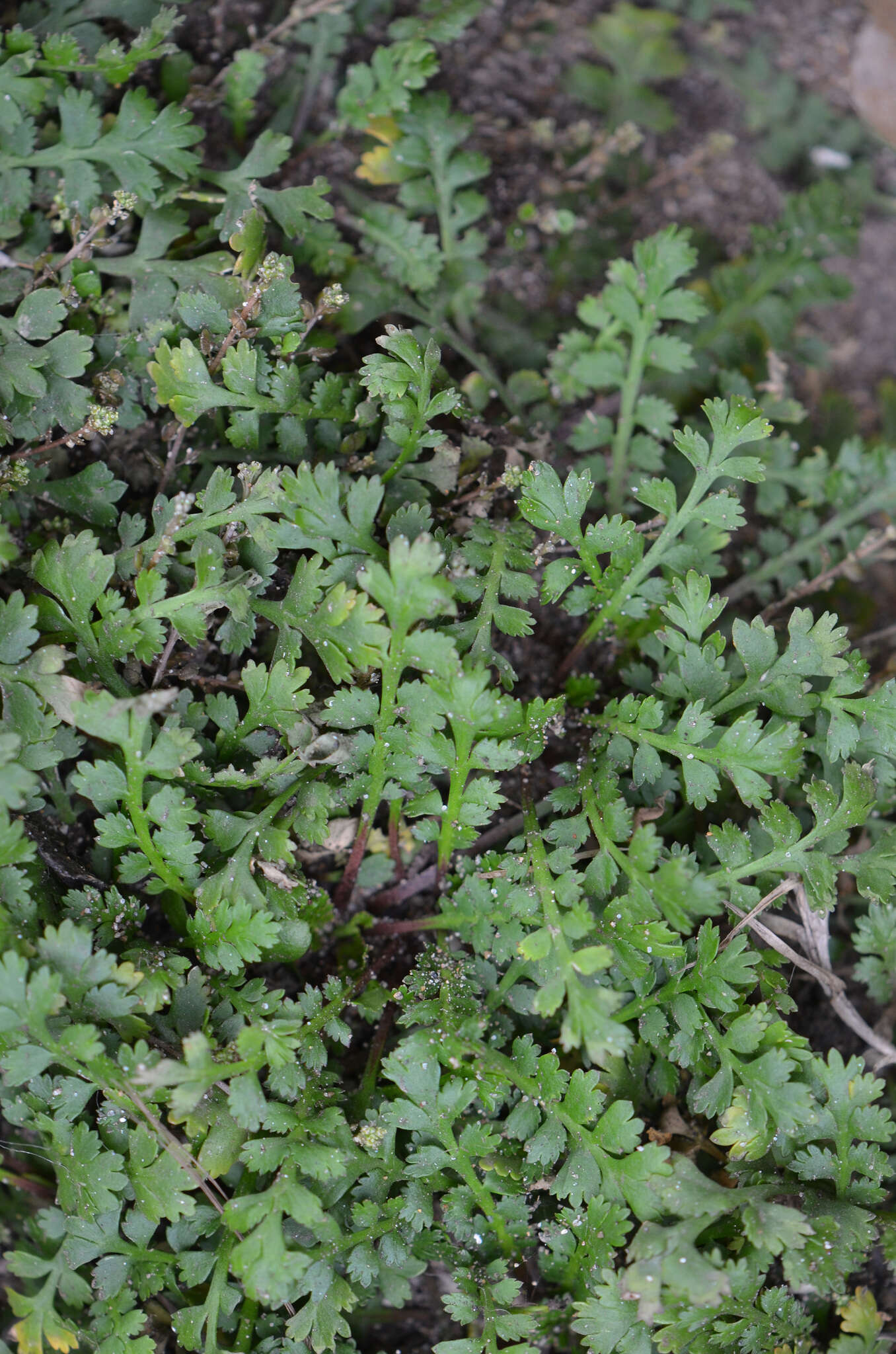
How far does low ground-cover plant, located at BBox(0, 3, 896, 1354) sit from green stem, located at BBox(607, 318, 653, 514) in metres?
0.15

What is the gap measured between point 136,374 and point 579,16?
2002 mm

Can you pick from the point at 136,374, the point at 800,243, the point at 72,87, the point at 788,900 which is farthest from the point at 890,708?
Result: the point at 72,87

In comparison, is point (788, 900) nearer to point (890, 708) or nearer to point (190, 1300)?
point (890, 708)

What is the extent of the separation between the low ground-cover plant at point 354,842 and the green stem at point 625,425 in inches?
6.1

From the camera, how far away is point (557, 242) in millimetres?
2887

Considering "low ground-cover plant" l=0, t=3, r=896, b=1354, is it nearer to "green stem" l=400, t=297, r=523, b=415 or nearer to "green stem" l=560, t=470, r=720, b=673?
"green stem" l=560, t=470, r=720, b=673

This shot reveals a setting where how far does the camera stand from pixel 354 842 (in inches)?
89.7

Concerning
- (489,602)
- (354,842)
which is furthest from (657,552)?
(354,842)

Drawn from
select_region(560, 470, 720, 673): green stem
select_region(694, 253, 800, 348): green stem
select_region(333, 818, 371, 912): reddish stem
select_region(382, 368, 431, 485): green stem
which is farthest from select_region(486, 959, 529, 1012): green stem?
select_region(694, 253, 800, 348): green stem

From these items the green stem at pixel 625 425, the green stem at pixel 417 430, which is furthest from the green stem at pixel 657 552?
the green stem at pixel 417 430

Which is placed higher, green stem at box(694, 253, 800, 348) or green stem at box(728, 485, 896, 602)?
green stem at box(694, 253, 800, 348)

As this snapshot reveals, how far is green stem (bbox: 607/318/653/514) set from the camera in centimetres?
250

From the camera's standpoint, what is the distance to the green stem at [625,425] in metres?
2.50

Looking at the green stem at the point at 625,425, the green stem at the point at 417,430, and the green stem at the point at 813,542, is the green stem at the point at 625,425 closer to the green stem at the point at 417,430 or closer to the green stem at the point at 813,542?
the green stem at the point at 813,542
